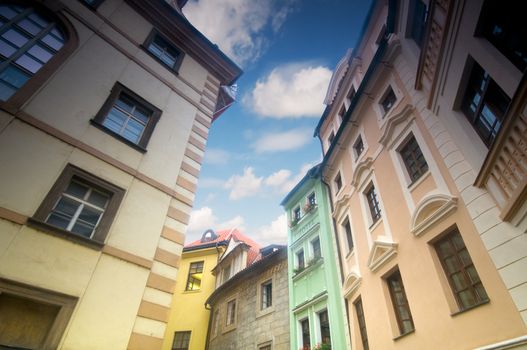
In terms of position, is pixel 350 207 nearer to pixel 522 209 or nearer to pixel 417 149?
pixel 417 149

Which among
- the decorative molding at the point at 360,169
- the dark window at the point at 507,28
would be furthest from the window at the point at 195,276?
the dark window at the point at 507,28

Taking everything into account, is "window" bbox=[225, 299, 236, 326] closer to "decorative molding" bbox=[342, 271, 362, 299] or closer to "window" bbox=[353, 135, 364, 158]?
"decorative molding" bbox=[342, 271, 362, 299]

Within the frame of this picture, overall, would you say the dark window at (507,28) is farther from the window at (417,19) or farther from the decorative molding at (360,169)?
the decorative molding at (360,169)

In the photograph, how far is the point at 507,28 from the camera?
5656mm

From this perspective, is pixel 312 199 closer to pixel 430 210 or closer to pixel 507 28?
pixel 430 210

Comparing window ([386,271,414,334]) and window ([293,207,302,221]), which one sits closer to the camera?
window ([386,271,414,334])

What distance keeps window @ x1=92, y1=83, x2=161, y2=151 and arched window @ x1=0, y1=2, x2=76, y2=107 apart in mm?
1372

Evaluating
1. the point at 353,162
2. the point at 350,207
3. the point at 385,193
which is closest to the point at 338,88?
the point at 353,162

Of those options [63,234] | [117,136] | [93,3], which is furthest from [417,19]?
[63,234]

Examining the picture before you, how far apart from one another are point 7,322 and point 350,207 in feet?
38.3

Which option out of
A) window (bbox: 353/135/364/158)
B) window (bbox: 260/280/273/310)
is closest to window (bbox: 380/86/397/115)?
window (bbox: 353/135/364/158)

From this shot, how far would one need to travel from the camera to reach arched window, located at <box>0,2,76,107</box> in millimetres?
6051

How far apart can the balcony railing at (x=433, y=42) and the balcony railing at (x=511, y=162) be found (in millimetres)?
3134

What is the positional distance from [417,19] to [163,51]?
350 inches
